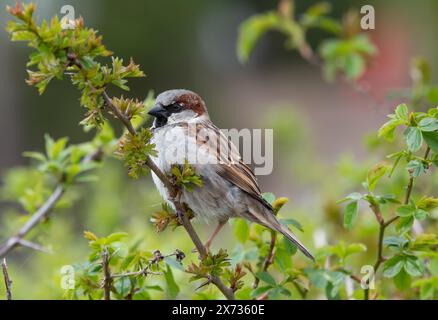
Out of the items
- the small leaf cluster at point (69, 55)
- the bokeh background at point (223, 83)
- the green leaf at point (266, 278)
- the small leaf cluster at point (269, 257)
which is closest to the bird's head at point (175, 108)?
the small leaf cluster at point (269, 257)

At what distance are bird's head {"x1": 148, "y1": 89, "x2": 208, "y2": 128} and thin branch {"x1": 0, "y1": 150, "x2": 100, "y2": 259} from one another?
0.26 metres

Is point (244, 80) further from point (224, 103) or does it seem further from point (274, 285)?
point (274, 285)

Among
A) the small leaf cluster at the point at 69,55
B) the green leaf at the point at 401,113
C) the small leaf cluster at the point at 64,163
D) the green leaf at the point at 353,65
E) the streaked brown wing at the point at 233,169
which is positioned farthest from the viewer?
the green leaf at the point at 353,65

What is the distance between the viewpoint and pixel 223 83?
13117mm

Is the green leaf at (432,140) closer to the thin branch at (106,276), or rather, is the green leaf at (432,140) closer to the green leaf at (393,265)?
the green leaf at (393,265)

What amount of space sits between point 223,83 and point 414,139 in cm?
1162

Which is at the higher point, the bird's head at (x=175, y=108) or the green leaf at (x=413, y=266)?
the bird's head at (x=175, y=108)

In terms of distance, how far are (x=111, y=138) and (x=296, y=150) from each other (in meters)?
1.95

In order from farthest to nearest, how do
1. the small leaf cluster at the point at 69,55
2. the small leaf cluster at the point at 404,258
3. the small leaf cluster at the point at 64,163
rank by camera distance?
the small leaf cluster at the point at 64,163 < the small leaf cluster at the point at 404,258 < the small leaf cluster at the point at 69,55

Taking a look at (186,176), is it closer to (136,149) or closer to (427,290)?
(136,149)

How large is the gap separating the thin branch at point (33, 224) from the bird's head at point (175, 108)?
0.26m

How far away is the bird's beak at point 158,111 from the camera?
224 centimetres

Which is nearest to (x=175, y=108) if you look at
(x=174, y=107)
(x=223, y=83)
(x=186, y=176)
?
(x=174, y=107)

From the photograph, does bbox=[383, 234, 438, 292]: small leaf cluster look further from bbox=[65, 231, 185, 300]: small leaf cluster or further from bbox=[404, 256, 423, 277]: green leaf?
bbox=[65, 231, 185, 300]: small leaf cluster
